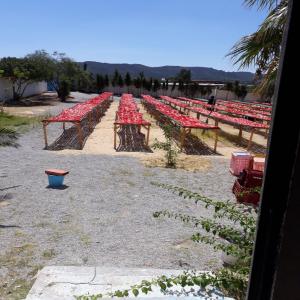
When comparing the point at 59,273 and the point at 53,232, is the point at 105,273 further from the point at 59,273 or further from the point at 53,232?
the point at 53,232

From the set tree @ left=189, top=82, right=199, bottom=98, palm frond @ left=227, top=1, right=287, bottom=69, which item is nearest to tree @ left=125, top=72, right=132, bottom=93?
tree @ left=189, top=82, right=199, bottom=98

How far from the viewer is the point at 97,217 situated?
5.33 m

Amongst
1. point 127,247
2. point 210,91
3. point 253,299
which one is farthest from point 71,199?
point 210,91

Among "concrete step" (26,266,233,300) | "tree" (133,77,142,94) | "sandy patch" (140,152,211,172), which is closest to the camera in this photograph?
"concrete step" (26,266,233,300)

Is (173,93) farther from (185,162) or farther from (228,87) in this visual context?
(185,162)

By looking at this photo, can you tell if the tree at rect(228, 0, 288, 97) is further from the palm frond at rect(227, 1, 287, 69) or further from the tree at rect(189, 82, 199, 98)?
the tree at rect(189, 82, 199, 98)

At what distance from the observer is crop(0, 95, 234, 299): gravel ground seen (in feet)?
13.2

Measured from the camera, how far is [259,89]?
15.1 feet

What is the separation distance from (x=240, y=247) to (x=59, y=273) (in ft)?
6.05

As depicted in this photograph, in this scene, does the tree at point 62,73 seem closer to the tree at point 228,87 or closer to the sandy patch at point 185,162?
the tree at point 228,87

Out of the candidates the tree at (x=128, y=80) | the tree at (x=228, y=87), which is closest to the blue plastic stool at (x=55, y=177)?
the tree at (x=228, y=87)

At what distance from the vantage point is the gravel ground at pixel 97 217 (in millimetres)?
4035

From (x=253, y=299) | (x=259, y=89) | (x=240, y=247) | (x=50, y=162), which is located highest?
(x=259, y=89)

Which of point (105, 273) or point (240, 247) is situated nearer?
point (240, 247)
